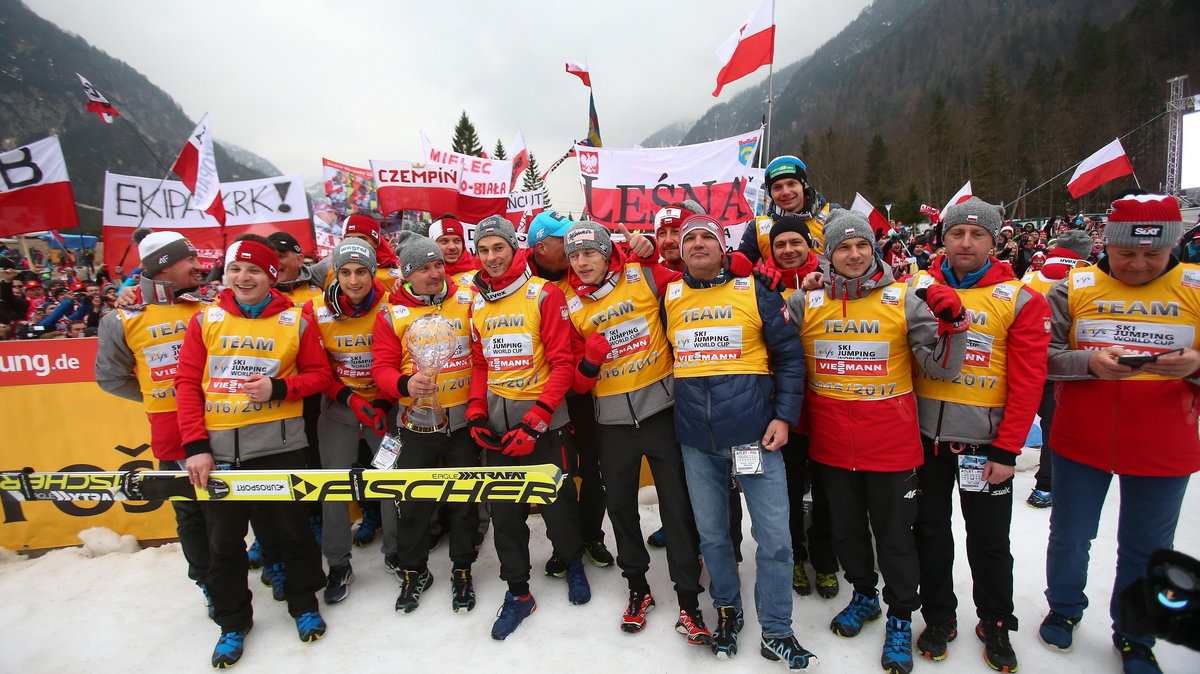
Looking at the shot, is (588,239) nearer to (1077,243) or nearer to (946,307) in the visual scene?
(946,307)

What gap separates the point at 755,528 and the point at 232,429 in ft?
11.5

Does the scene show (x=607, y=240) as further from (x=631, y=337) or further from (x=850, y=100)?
(x=850, y=100)

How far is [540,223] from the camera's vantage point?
3947 millimetres

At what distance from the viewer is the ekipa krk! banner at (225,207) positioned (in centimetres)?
870

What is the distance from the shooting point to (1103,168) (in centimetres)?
979

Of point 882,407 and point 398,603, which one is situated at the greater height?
point 882,407

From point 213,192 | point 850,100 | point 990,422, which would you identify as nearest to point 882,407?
point 990,422

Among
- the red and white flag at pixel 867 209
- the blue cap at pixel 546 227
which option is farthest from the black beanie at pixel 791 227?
the red and white flag at pixel 867 209

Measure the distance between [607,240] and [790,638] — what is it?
9.06 feet

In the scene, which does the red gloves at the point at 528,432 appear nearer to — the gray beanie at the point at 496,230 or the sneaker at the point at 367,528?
the gray beanie at the point at 496,230

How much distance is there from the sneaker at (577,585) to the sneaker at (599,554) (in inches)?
13.5

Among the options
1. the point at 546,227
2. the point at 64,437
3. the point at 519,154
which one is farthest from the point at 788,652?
the point at 519,154

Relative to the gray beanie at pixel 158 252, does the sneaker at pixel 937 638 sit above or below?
below

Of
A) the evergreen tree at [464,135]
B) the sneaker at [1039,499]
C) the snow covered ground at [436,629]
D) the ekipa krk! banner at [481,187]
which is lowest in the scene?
the snow covered ground at [436,629]
